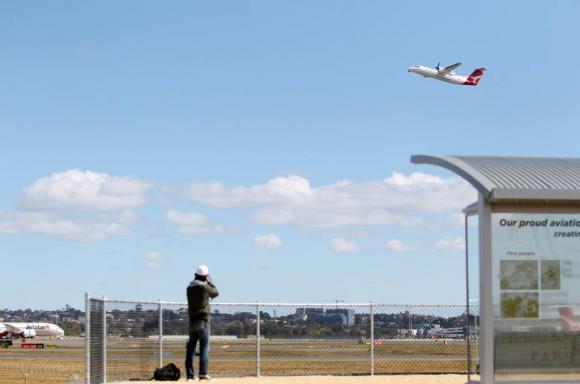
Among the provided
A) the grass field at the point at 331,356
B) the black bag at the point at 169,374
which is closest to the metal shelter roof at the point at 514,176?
the black bag at the point at 169,374

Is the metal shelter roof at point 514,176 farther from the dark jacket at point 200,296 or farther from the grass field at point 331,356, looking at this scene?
the grass field at point 331,356

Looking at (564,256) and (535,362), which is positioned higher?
(564,256)

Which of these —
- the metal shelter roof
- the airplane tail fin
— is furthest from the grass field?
the airplane tail fin

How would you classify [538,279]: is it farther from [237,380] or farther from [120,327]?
[120,327]

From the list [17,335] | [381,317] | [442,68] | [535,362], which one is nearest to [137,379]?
[381,317]

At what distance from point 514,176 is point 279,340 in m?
10.4

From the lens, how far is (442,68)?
8369 cm

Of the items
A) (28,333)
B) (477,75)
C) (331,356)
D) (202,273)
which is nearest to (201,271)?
(202,273)

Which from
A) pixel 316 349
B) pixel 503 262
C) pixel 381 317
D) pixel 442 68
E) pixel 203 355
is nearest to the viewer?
pixel 503 262

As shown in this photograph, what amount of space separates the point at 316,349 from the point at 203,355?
705 centimetres

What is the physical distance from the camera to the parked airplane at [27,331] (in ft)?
350

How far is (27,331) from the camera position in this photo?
364 ft

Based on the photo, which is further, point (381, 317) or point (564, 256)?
point (381, 317)

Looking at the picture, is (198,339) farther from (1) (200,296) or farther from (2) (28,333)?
(2) (28,333)
